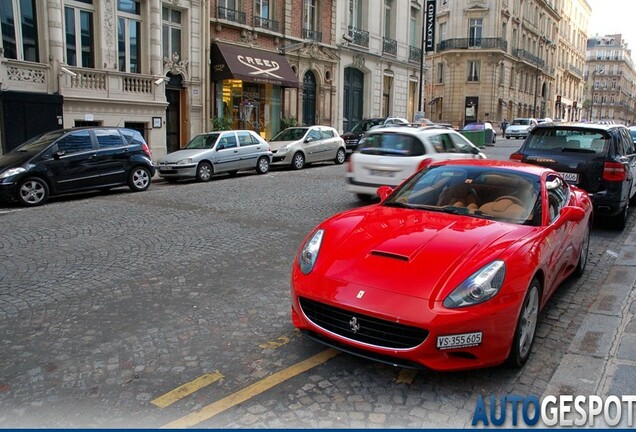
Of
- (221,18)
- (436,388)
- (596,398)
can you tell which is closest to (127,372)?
(436,388)

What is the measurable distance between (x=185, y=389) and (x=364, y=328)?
49.3 inches

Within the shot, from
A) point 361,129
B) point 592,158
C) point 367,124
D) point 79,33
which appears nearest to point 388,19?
point 367,124

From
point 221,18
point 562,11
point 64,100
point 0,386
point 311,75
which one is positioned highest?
point 562,11

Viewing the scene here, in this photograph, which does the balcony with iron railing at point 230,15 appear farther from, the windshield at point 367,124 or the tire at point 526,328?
the tire at point 526,328

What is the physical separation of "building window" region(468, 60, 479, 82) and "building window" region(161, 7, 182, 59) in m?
41.5

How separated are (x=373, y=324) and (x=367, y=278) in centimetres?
33

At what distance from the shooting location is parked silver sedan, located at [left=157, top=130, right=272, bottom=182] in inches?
621

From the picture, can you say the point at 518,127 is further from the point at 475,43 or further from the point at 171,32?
the point at 171,32

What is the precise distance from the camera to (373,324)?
Answer: 372 centimetres

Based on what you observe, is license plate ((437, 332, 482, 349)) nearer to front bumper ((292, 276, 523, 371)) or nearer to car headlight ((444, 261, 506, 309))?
front bumper ((292, 276, 523, 371))

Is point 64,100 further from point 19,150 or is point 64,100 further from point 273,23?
point 273,23

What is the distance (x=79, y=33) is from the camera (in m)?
19.2

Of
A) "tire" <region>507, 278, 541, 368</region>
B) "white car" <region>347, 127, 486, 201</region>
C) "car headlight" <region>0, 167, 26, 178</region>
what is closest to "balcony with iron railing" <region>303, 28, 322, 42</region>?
"white car" <region>347, 127, 486, 201</region>

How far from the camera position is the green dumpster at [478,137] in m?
33.6
